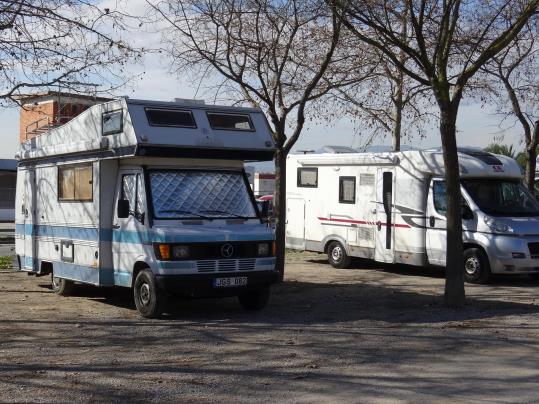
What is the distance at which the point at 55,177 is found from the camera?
13125 mm

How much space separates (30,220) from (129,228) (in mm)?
3635

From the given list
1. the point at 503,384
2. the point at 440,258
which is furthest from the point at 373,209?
the point at 503,384

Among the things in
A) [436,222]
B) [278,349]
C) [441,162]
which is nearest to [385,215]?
[436,222]

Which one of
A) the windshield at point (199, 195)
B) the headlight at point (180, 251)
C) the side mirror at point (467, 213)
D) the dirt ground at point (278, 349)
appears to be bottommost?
the dirt ground at point (278, 349)

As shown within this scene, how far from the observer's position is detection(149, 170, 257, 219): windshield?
11.0 metres

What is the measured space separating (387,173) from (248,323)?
25.1 feet

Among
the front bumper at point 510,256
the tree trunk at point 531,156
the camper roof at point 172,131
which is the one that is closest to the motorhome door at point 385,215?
the front bumper at point 510,256

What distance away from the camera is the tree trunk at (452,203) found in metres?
11.7

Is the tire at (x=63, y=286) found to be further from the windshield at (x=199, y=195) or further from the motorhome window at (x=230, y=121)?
the motorhome window at (x=230, y=121)

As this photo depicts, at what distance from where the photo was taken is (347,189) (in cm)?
1833

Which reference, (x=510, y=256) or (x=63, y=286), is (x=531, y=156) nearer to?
(x=510, y=256)

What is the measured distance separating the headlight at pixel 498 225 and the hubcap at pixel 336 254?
4216 mm

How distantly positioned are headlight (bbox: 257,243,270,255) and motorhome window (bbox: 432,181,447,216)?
5949mm

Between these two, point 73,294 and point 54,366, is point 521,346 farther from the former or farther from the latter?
point 73,294
